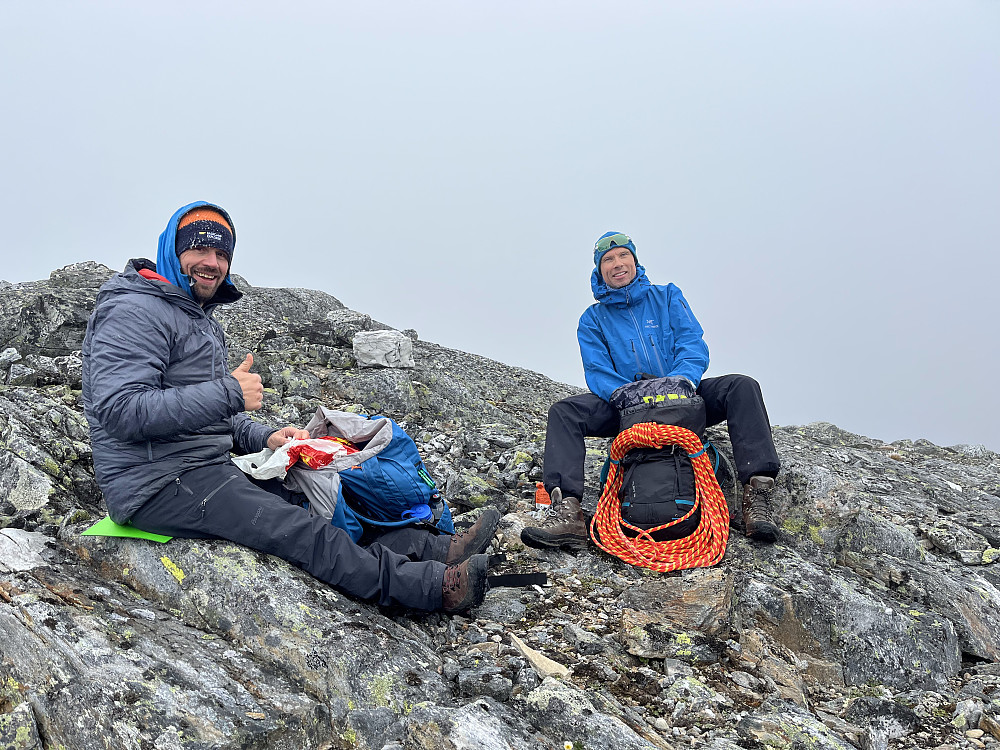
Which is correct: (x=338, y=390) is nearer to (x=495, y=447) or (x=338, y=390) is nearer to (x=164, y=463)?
(x=495, y=447)

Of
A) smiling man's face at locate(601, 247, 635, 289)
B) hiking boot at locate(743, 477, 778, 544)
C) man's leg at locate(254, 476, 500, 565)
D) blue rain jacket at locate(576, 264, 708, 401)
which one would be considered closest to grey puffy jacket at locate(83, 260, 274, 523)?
man's leg at locate(254, 476, 500, 565)

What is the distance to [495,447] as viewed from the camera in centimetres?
1005

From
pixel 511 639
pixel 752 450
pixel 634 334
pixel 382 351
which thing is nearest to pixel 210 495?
pixel 511 639

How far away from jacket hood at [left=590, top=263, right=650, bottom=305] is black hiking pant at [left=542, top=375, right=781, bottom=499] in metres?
1.28

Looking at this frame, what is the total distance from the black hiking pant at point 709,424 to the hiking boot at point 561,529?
0.67 ft

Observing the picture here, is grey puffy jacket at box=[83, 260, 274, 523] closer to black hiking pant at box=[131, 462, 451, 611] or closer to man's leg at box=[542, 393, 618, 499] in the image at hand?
black hiking pant at box=[131, 462, 451, 611]

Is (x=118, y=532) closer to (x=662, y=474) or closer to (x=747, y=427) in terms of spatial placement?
(x=662, y=474)

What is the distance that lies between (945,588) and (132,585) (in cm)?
722

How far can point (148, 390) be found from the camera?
4.75 metres

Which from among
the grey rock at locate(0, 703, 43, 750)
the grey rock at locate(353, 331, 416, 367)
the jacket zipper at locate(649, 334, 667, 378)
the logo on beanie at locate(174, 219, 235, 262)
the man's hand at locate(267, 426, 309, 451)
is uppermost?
the logo on beanie at locate(174, 219, 235, 262)

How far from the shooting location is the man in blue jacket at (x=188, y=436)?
15.7 ft

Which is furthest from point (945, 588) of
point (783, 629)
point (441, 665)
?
point (441, 665)

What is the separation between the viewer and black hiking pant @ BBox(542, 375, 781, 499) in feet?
23.3

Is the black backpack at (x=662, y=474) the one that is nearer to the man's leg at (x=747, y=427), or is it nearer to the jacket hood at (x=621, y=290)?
the man's leg at (x=747, y=427)
